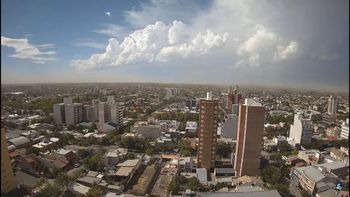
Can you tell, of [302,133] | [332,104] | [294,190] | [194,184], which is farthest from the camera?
[302,133]

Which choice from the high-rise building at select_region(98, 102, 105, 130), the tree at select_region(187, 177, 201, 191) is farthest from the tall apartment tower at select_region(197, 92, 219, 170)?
the high-rise building at select_region(98, 102, 105, 130)

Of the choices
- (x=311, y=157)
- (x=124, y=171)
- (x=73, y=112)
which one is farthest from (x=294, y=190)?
(x=73, y=112)

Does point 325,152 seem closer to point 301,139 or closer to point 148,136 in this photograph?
point 301,139

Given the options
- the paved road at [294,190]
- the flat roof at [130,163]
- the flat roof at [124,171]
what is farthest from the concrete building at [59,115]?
the paved road at [294,190]

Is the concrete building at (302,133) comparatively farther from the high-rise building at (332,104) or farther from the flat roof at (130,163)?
the flat roof at (130,163)

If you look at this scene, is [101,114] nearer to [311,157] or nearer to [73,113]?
[73,113]

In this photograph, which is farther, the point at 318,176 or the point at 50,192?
the point at 318,176

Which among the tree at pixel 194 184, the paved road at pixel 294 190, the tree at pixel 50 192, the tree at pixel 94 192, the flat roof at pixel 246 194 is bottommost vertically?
the paved road at pixel 294 190

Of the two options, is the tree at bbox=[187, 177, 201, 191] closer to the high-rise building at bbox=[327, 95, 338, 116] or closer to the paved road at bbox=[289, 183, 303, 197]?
the paved road at bbox=[289, 183, 303, 197]
